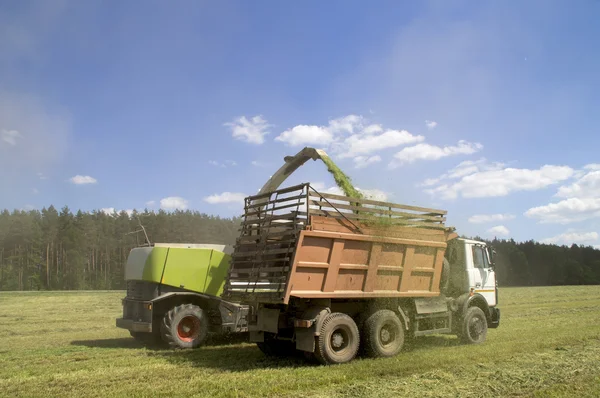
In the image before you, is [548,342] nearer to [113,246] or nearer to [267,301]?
[267,301]

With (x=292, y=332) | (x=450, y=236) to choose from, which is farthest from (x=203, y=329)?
(x=450, y=236)

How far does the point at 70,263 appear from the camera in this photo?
55.1 meters

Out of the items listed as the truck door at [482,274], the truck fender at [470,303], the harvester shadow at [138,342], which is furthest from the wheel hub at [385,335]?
the harvester shadow at [138,342]

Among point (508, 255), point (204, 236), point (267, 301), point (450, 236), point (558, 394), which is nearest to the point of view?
point (558, 394)

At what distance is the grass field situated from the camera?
6.41 metres

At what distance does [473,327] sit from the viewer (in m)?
11.1

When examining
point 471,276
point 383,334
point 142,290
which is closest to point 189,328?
point 142,290

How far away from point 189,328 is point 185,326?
0.10 m

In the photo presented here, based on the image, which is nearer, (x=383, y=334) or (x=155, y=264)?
(x=383, y=334)

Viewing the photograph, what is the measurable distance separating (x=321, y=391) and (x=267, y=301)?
2441mm

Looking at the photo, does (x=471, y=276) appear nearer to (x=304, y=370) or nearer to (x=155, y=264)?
(x=304, y=370)

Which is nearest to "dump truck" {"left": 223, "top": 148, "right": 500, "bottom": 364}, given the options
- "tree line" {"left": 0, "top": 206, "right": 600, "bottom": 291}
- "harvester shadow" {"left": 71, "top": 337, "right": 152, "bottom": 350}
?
"harvester shadow" {"left": 71, "top": 337, "right": 152, "bottom": 350}

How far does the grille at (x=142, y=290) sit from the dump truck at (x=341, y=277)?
2398mm

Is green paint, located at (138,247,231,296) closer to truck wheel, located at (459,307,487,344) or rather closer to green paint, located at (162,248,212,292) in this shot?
green paint, located at (162,248,212,292)
